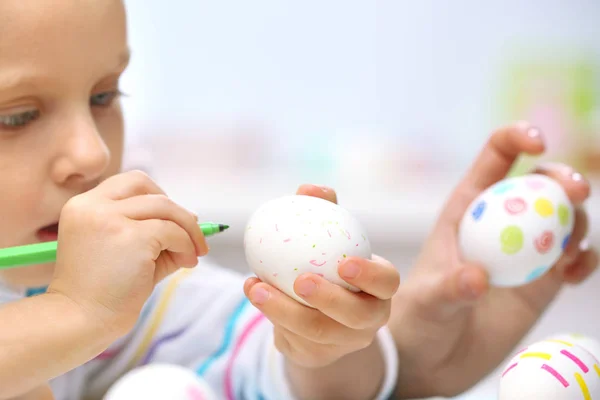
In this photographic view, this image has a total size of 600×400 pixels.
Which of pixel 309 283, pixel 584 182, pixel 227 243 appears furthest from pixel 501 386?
pixel 227 243

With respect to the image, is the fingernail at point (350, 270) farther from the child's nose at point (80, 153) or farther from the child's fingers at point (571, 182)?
the child's fingers at point (571, 182)

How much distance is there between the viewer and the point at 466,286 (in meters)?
0.73

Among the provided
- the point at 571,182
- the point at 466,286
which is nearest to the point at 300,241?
the point at 466,286

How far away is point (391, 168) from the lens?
188 centimetres

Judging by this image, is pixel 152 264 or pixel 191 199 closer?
pixel 152 264

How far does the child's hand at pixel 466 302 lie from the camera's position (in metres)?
0.79

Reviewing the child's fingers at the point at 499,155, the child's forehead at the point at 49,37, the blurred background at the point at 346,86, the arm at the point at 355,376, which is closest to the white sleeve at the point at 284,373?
the arm at the point at 355,376

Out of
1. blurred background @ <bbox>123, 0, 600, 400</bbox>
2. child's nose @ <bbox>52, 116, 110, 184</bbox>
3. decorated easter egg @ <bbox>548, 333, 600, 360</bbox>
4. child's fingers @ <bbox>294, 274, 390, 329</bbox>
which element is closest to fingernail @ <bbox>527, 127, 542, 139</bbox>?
decorated easter egg @ <bbox>548, 333, 600, 360</bbox>

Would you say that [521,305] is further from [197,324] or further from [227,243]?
[227,243]

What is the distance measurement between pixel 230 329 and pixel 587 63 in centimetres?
139

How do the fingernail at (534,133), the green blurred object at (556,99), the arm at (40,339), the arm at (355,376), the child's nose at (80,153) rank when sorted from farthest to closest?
the green blurred object at (556,99)
the fingernail at (534,133)
the arm at (355,376)
the child's nose at (80,153)
the arm at (40,339)

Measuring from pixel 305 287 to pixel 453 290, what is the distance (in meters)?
0.28

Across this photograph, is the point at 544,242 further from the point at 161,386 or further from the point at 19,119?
the point at 19,119

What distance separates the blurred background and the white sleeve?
1.09 metres
